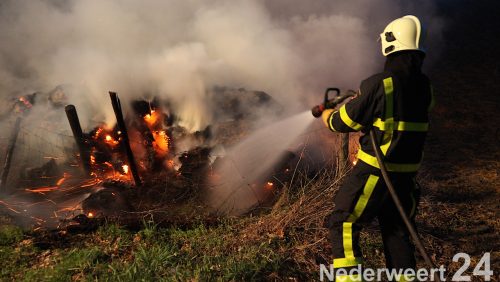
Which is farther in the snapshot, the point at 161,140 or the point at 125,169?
the point at 161,140

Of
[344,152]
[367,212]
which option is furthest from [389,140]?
[344,152]

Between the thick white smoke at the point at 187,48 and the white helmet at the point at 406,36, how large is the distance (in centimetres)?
509

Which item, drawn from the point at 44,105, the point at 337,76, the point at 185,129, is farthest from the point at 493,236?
the point at 44,105

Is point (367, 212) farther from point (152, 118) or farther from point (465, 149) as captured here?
point (152, 118)

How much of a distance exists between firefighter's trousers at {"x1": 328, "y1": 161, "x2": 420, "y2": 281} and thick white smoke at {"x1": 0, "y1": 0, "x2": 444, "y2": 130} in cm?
485

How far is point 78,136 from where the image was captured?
5.91 m

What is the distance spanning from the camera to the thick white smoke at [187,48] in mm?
8094

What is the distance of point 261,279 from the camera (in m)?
3.50

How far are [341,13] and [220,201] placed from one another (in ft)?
29.9

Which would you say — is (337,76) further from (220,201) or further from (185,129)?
(220,201)

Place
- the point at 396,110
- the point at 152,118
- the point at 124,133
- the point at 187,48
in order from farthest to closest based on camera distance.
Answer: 1. the point at 187,48
2. the point at 152,118
3. the point at 124,133
4. the point at 396,110

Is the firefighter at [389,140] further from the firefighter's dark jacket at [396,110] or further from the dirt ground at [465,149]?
the dirt ground at [465,149]

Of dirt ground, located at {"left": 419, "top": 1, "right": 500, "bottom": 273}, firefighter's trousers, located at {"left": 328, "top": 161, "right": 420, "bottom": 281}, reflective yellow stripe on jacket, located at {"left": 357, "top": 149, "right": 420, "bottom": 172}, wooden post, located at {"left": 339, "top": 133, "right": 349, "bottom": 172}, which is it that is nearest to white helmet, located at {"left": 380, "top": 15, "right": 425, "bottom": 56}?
reflective yellow stripe on jacket, located at {"left": 357, "top": 149, "right": 420, "bottom": 172}

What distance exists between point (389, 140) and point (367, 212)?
65cm
